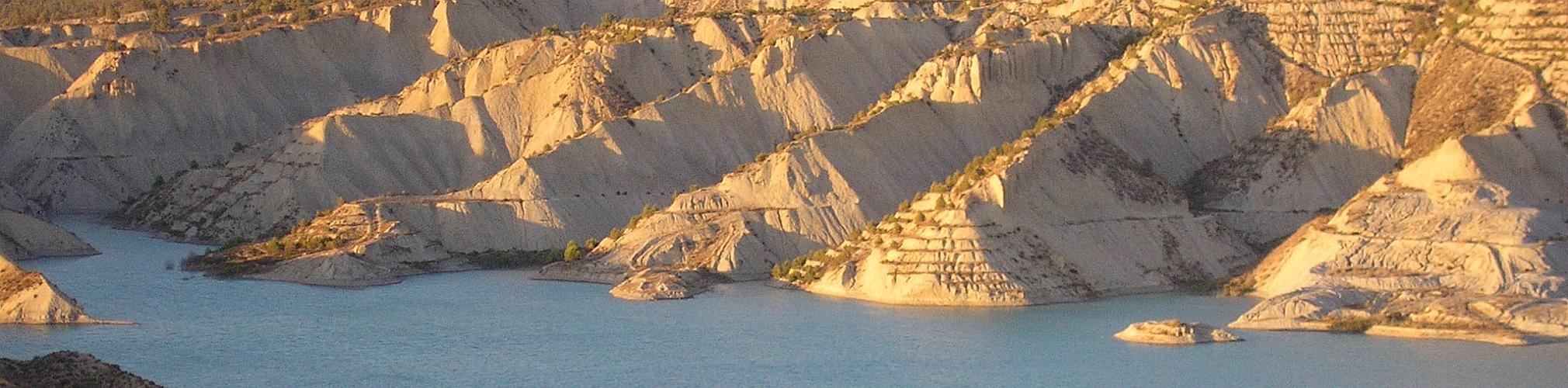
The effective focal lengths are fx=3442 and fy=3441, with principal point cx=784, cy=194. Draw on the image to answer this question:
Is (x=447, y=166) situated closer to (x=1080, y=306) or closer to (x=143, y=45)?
(x=143, y=45)

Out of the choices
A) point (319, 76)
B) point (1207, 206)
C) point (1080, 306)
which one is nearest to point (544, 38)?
point (319, 76)

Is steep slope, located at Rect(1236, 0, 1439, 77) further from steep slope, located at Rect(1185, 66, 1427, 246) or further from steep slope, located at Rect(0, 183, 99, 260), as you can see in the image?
steep slope, located at Rect(0, 183, 99, 260)

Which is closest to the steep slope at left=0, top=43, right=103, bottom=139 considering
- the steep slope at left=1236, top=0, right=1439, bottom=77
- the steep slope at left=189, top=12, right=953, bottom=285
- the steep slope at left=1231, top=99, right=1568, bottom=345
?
the steep slope at left=189, top=12, right=953, bottom=285

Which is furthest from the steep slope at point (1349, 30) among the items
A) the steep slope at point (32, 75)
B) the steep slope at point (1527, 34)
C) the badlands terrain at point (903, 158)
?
the steep slope at point (32, 75)

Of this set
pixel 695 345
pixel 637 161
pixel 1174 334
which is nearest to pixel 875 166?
pixel 637 161

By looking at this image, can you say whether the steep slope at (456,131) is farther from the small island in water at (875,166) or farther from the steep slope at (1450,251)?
the steep slope at (1450,251)
